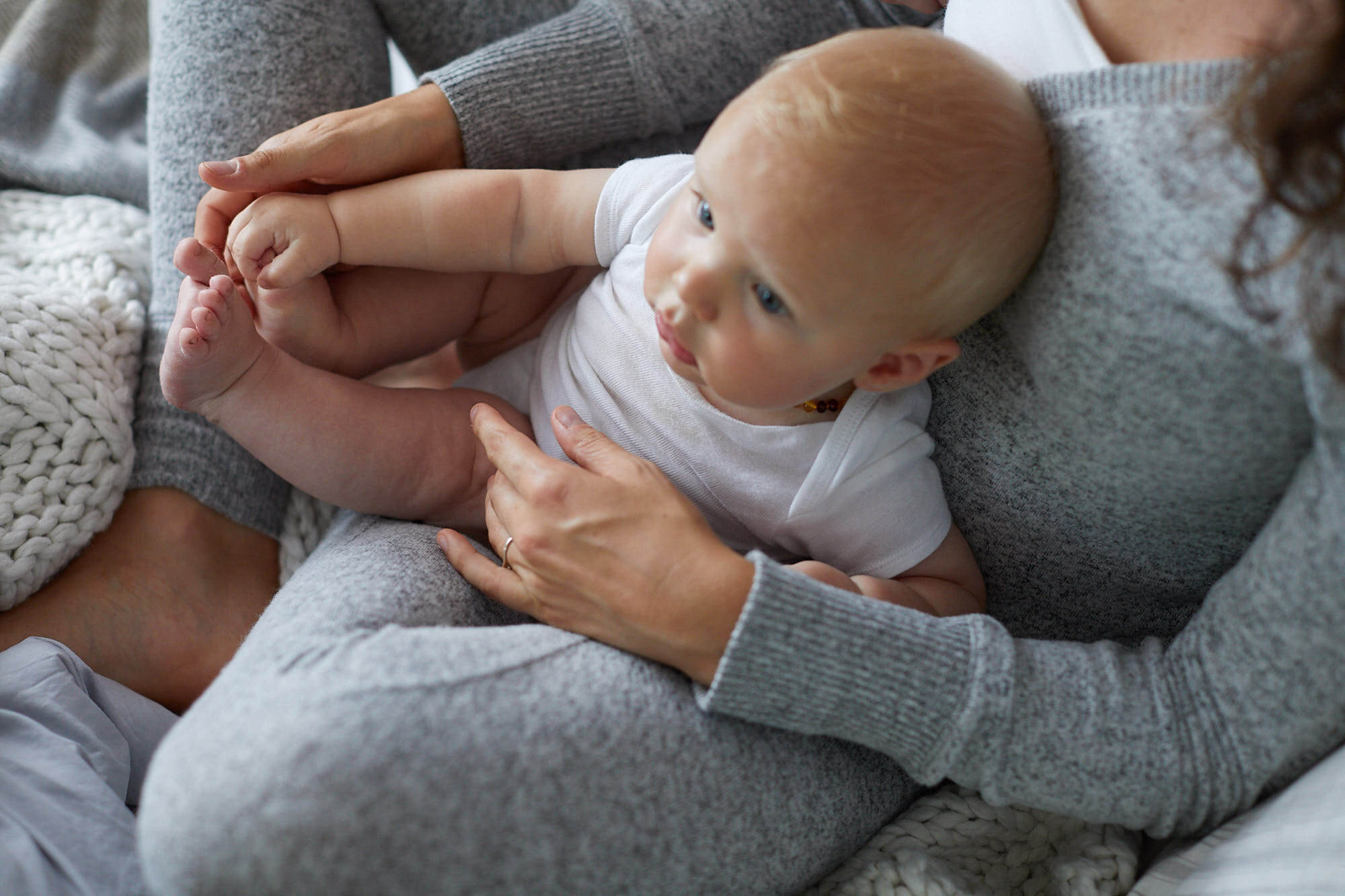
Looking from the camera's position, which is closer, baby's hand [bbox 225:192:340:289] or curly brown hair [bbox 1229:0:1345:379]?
curly brown hair [bbox 1229:0:1345:379]

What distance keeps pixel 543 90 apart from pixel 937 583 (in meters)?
0.71

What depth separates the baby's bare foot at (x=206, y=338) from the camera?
0.85 metres

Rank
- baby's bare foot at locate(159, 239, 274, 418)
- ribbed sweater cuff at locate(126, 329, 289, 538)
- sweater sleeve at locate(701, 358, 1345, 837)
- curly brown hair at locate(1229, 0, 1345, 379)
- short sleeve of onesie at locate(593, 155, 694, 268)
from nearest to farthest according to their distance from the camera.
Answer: curly brown hair at locate(1229, 0, 1345, 379) → sweater sleeve at locate(701, 358, 1345, 837) → baby's bare foot at locate(159, 239, 274, 418) → short sleeve of onesie at locate(593, 155, 694, 268) → ribbed sweater cuff at locate(126, 329, 289, 538)

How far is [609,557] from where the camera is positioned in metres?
0.81

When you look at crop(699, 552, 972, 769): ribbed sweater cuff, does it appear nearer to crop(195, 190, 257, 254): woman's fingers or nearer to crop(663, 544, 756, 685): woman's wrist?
crop(663, 544, 756, 685): woman's wrist

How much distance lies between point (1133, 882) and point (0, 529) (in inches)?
44.7

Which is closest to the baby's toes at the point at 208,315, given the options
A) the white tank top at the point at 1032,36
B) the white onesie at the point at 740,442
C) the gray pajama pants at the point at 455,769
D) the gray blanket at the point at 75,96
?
the gray pajama pants at the point at 455,769

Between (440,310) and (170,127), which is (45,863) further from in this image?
(170,127)

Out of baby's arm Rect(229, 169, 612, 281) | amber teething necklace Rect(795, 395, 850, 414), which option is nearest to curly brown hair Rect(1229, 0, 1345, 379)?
amber teething necklace Rect(795, 395, 850, 414)

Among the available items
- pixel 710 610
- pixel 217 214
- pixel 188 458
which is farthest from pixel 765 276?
pixel 188 458

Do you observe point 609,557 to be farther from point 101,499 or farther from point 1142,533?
point 101,499

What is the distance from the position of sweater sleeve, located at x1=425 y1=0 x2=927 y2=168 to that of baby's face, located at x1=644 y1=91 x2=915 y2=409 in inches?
14.7

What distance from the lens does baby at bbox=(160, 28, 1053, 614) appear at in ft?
2.43

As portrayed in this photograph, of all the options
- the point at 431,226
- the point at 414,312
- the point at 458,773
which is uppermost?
the point at 431,226
